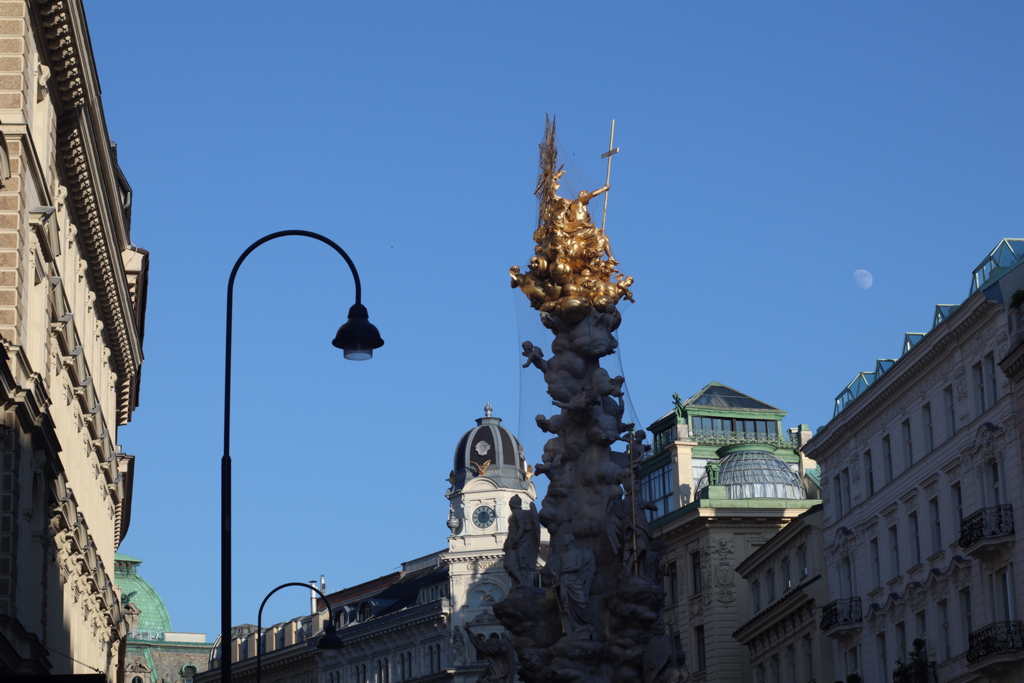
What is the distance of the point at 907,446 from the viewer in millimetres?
53906

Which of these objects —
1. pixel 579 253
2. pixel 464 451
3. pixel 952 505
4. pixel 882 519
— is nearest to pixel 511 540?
pixel 579 253

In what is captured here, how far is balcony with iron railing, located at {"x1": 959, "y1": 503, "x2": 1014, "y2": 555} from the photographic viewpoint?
1791 inches

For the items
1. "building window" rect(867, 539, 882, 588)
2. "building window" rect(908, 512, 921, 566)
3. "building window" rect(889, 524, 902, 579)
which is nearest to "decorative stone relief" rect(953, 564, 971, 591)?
"building window" rect(908, 512, 921, 566)

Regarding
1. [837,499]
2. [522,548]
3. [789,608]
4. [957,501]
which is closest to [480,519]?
[789,608]

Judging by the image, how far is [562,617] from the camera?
1147 inches

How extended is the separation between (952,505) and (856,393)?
9.38 m

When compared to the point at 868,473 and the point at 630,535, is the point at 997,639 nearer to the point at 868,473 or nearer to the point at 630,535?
the point at 868,473

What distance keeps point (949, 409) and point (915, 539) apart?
171 inches

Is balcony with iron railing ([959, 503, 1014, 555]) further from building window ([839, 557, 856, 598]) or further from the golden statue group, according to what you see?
the golden statue group

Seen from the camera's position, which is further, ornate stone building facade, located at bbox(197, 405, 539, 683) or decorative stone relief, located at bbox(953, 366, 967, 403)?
ornate stone building facade, located at bbox(197, 405, 539, 683)

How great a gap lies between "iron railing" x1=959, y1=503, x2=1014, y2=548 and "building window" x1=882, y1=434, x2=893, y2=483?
8.12m

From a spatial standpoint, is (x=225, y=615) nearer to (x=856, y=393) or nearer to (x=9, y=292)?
(x=9, y=292)

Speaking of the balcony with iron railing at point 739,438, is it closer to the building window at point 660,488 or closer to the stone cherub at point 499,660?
the building window at point 660,488

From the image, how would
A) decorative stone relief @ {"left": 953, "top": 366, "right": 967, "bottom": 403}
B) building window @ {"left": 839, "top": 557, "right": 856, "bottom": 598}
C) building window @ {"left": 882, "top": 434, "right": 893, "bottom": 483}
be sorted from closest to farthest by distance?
decorative stone relief @ {"left": 953, "top": 366, "right": 967, "bottom": 403}, building window @ {"left": 882, "top": 434, "right": 893, "bottom": 483}, building window @ {"left": 839, "top": 557, "right": 856, "bottom": 598}
